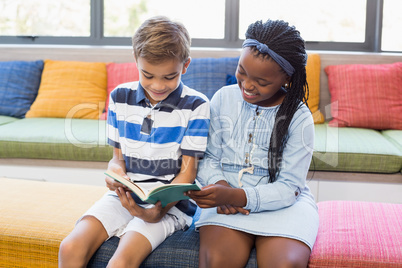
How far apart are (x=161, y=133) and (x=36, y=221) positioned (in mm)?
555

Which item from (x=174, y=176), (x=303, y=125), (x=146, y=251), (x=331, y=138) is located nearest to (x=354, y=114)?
(x=331, y=138)

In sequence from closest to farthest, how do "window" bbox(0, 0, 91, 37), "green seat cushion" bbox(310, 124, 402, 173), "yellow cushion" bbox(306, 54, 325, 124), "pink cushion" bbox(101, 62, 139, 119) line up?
1. "green seat cushion" bbox(310, 124, 402, 173)
2. "yellow cushion" bbox(306, 54, 325, 124)
3. "pink cushion" bbox(101, 62, 139, 119)
4. "window" bbox(0, 0, 91, 37)

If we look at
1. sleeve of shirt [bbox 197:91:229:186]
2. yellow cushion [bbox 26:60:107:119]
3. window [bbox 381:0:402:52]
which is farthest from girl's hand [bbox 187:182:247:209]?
window [bbox 381:0:402:52]

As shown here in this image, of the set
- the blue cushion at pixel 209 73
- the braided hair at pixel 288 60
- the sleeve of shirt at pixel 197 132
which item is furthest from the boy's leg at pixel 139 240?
the blue cushion at pixel 209 73

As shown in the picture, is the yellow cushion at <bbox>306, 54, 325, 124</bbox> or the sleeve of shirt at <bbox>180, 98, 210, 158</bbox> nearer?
the sleeve of shirt at <bbox>180, 98, 210, 158</bbox>

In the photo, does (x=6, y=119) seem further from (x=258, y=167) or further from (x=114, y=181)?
(x=258, y=167)

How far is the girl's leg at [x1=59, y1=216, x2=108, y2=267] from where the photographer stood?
4.46 ft

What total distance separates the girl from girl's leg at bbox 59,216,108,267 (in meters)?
0.32

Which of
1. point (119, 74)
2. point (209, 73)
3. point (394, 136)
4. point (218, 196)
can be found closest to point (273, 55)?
point (218, 196)

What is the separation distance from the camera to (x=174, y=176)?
1.57m

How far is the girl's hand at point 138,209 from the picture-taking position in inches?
56.4

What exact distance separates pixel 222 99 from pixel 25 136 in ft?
5.33

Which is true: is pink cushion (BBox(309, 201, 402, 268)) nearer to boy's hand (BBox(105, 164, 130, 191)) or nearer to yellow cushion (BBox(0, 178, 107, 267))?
boy's hand (BBox(105, 164, 130, 191))

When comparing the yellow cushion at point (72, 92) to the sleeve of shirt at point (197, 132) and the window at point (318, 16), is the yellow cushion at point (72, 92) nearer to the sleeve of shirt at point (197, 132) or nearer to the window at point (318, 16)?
the window at point (318, 16)
